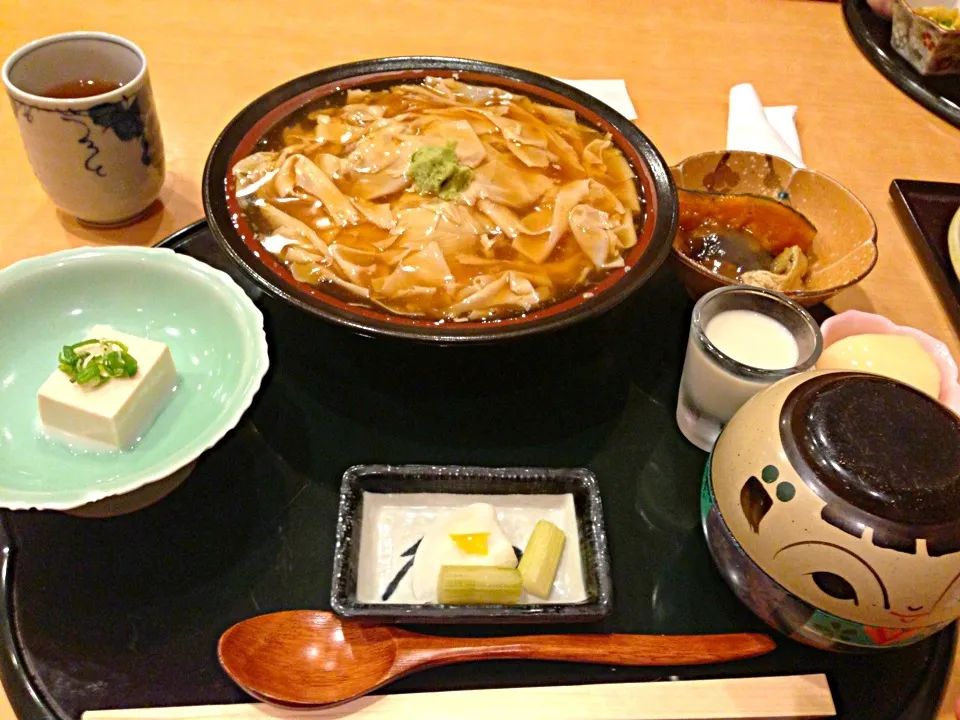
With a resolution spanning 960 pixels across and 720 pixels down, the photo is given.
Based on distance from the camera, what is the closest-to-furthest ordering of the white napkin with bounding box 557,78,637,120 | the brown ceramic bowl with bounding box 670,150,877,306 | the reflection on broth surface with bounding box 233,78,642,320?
the reflection on broth surface with bounding box 233,78,642,320, the brown ceramic bowl with bounding box 670,150,877,306, the white napkin with bounding box 557,78,637,120

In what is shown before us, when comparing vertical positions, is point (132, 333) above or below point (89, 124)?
below

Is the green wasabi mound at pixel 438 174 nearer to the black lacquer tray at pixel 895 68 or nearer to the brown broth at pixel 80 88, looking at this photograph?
the brown broth at pixel 80 88

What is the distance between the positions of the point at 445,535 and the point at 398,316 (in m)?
0.42

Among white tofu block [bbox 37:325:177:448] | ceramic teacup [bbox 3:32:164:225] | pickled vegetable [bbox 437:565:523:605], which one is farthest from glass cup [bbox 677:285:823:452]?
ceramic teacup [bbox 3:32:164:225]

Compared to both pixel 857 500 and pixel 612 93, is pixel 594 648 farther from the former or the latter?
pixel 612 93

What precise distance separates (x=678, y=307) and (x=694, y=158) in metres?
0.41

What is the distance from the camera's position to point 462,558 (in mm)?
1143

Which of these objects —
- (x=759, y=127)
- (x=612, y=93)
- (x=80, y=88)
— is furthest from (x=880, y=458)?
(x=80, y=88)

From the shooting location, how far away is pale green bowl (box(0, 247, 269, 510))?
1203mm

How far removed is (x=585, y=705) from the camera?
1060mm

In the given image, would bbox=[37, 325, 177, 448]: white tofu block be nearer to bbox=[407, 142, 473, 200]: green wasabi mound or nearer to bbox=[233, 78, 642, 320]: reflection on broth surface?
bbox=[233, 78, 642, 320]: reflection on broth surface

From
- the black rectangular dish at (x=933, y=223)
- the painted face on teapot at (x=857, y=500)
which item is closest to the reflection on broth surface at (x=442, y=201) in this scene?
the painted face on teapot at (x=857, y=500)

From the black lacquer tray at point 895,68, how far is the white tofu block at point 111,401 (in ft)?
8.48

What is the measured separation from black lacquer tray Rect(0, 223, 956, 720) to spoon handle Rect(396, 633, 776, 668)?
2cm
